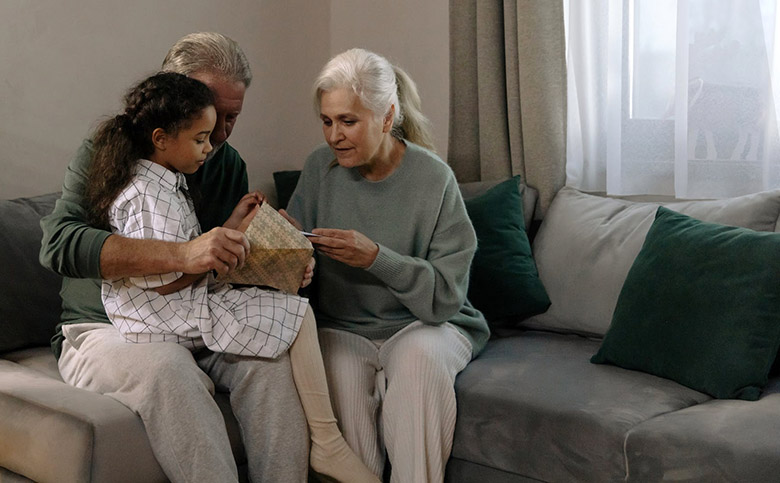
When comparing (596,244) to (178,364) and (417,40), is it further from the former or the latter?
(178,364)

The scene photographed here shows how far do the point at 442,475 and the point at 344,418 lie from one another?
0.28 meters

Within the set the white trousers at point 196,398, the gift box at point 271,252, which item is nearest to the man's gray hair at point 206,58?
Result: the gift box at point 271,252

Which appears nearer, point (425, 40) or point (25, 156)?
point (25, 156)

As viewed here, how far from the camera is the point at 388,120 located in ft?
7.84

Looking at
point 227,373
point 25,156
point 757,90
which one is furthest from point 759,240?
point 25,156

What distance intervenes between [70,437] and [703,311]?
144 cm

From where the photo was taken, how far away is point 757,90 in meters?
2.61

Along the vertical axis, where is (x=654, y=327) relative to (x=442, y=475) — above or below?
above

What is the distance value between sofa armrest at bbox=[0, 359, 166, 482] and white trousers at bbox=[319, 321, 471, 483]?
0.51 metres

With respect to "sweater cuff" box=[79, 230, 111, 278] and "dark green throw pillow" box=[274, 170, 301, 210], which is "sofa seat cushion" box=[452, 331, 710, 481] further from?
"dark green throw pillow" box=[274, 170, 301, 210]

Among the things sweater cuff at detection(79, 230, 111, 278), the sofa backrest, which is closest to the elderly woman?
sweater cuff at detection(79, 230, 111, 278)

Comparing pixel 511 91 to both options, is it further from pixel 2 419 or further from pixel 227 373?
pixel 2 419

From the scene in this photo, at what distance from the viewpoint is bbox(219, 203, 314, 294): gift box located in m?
1.98

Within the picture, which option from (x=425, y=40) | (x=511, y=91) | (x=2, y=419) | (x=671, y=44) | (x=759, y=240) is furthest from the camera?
(x=425, y=40)
